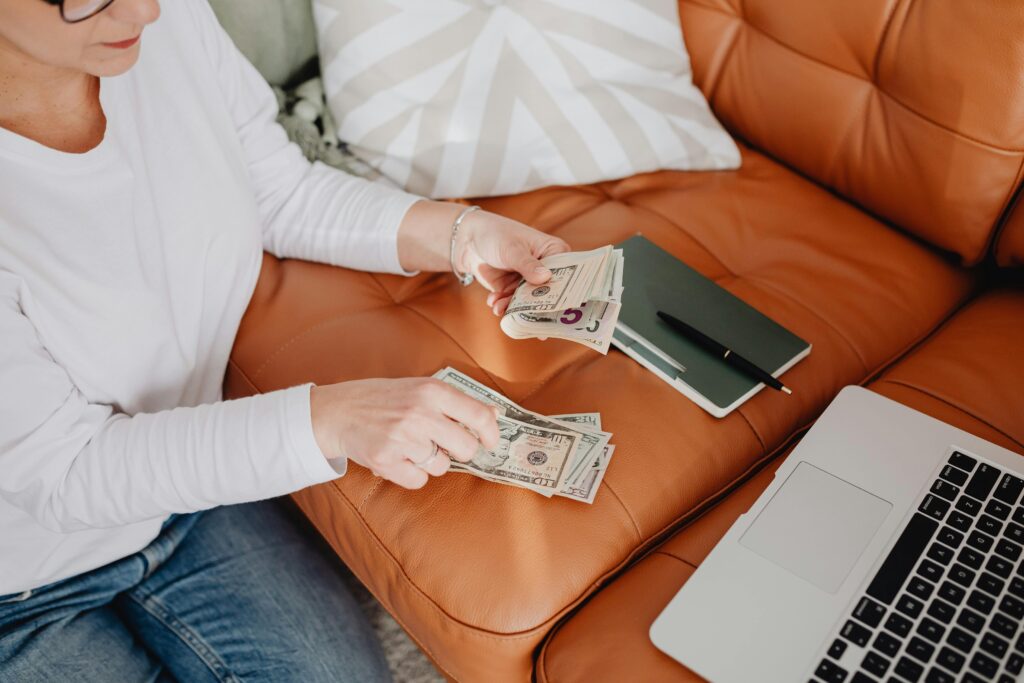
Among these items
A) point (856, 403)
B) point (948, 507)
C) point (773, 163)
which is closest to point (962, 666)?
point (948, 507)

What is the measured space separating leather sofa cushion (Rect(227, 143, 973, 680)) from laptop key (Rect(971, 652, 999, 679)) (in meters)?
0.38

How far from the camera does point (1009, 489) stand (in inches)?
39.3

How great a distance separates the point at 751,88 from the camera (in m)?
1.57

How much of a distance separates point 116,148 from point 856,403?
1.11 m

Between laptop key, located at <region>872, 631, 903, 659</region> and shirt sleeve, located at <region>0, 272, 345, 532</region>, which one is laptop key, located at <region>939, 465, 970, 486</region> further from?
shirt sleeve, located at <region>0, 272, 345, 532</region>

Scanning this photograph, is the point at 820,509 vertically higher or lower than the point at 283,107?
lower

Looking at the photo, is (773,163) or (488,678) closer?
(488,678)

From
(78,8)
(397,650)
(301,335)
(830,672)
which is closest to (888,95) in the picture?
(830,672)

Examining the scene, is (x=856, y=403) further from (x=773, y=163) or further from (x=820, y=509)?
(x=773, y=163)

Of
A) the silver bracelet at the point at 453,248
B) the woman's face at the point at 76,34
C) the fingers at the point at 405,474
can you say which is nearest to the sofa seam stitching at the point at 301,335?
the silver bracelet at the point at 453,248

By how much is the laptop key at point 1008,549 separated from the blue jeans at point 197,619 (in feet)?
3.10

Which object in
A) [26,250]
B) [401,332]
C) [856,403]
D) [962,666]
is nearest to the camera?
[962,666]

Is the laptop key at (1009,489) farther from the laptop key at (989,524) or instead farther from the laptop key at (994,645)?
the laptop key at (994,645)

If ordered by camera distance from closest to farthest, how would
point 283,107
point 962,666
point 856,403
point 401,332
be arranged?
point 962,666, point 856,403, point 401,332, point 283,107
